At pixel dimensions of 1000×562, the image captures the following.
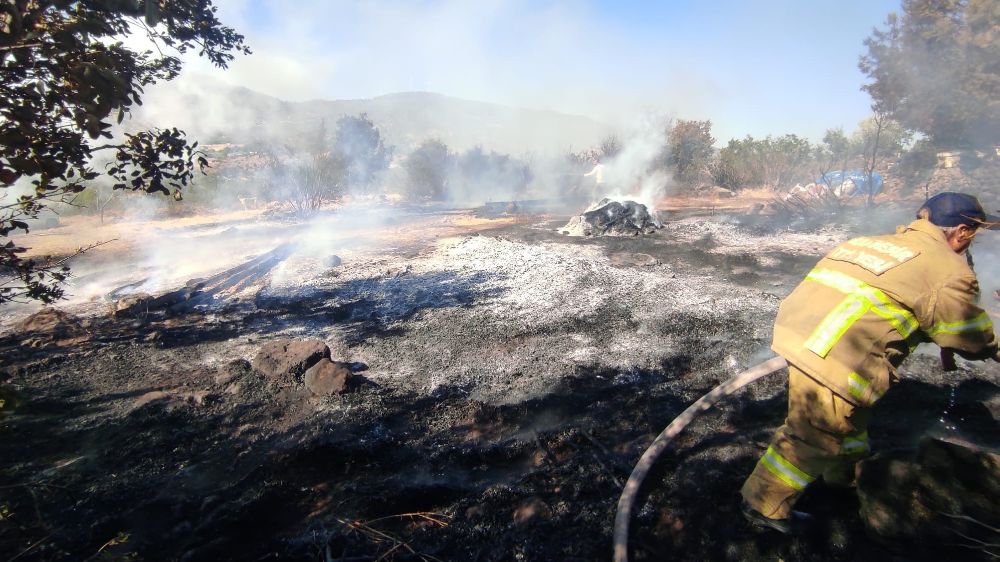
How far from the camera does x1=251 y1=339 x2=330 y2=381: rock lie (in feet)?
14.5

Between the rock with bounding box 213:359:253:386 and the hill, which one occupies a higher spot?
the hill

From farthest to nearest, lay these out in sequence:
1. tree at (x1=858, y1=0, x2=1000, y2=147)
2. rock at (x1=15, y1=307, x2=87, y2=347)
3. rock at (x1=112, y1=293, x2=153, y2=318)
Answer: tree at (x1=858, y1=0, x2=1000, y2=147) → rock at (x1=112, y1=293, x2=153, y2=318) → rock at (x1=15, y1=307, x2=87, y2=347)

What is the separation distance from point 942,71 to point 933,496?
20.9m

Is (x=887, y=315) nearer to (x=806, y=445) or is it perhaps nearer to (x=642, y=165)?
(x=806, y=445)

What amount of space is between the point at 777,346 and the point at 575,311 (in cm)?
358

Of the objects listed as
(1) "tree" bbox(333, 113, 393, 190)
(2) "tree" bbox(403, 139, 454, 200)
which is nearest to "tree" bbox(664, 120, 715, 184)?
(2) "tree" bbox(403, 139, 454, 200)

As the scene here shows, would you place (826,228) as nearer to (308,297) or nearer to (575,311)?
(575,311)

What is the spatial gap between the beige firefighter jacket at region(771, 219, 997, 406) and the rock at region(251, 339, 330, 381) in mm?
4270

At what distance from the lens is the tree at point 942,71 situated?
14.3m

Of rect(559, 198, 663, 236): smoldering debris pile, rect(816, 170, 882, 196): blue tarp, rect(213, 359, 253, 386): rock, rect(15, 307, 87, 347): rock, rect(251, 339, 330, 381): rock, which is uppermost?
rect(816, 170, 882, 196): blue tarp

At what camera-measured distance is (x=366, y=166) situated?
26344 mm

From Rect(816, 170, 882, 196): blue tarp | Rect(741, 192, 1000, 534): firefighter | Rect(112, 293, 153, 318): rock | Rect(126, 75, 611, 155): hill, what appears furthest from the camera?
Rect(126, 75, 611, 155): hill

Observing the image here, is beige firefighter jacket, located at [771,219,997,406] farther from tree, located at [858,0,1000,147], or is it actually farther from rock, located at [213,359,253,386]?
tree, located at [858,0,1000,147]

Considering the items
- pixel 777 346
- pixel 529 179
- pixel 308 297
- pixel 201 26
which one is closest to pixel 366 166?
pixel 529 179
